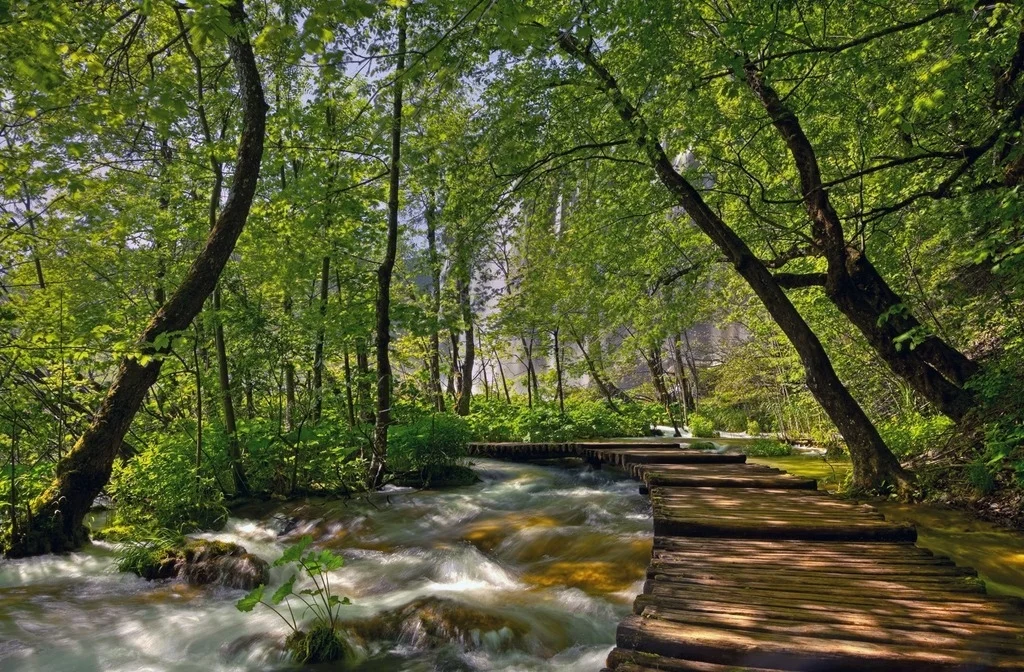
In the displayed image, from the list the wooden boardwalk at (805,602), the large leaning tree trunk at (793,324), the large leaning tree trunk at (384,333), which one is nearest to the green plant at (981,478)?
the large leaning tree trunk at (793,324)

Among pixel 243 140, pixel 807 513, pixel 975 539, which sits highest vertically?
pixel 243 140

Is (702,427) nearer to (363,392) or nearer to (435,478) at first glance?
(435,478)

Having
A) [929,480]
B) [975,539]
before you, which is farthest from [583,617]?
[929,480]

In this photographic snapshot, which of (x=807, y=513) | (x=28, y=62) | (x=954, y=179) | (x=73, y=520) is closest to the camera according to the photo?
(x=28, y=62)

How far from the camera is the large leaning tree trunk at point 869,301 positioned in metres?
7.75

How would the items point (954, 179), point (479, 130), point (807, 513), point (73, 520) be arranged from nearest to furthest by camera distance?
1. point (807, 513)
2. point (954, 179)
3. point (73, 520)
4. point (479, 130)

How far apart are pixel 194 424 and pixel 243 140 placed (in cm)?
518

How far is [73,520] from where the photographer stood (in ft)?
24.1

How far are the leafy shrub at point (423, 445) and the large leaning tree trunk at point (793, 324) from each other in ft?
20.0

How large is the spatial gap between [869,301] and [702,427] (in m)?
14.6

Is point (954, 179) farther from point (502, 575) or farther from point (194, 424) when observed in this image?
point (194, 424)

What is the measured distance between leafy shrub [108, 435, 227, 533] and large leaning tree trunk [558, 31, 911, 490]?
8.25 m

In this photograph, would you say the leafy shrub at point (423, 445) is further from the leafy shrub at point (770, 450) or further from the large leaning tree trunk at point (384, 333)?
the leafy shrub at point (770, 450)

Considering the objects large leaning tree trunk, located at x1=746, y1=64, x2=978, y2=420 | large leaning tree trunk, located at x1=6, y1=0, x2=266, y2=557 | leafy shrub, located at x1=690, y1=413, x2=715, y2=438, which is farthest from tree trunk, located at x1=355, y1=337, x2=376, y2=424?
leafy shrub, located at x1=690, y1=413, x2=715, y2=438
